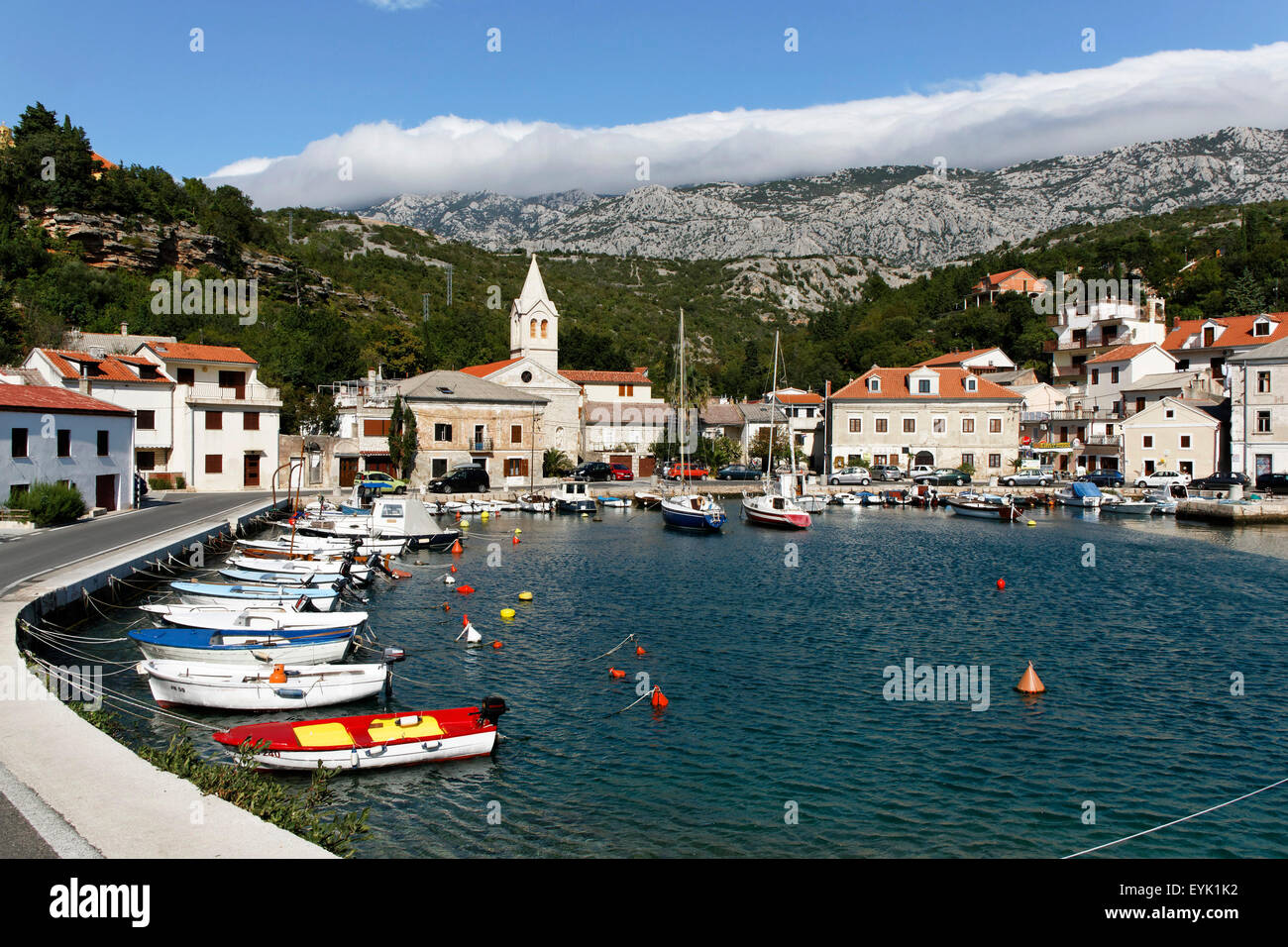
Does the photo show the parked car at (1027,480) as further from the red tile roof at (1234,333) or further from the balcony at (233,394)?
the balcony at (233,394)

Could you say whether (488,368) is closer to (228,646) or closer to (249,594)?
(249,594)

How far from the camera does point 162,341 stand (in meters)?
57.7

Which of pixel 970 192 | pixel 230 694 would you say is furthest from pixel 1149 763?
pixel 970 192

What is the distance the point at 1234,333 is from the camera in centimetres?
7519

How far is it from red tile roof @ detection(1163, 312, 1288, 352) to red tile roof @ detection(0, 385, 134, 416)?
7802cm

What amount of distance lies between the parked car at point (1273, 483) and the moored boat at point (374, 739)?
63.7m

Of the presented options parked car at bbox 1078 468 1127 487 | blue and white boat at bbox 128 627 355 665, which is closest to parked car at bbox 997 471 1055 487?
parked car at bbox 1078 468 1127 487

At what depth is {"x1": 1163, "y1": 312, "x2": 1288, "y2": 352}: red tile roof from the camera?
70.7m

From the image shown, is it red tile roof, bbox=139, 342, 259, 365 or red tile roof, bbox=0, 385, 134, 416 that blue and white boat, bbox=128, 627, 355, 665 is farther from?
red tile roof, bbox=139, 342, 259, 365

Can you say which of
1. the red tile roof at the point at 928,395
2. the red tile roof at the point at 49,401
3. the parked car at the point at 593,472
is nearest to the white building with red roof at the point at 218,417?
the red tile roof at the point at 49,401

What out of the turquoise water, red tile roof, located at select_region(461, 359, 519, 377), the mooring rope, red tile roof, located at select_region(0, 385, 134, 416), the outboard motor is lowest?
the mooring rope

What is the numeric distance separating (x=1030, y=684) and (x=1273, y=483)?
52687 millimetres

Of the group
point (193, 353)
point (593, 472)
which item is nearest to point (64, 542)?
point (193, 353)
